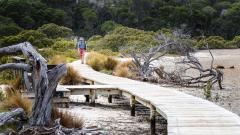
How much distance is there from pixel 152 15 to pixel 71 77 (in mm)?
62954

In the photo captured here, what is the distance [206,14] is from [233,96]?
61238 millimetres

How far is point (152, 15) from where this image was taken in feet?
260

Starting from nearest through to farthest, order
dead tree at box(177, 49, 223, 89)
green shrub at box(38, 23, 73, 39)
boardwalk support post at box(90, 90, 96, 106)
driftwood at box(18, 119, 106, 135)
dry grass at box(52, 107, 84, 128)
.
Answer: driftwood at box(18, 119, 106, 135), dry grass at box(52, 107, 84, 128), boardwalk support post at box(90, 90, 96, 106), dead tree at box(177, 49, 223, 89), green shrub at box(38, 23, 73, 39)

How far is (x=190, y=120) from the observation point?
8.98 m

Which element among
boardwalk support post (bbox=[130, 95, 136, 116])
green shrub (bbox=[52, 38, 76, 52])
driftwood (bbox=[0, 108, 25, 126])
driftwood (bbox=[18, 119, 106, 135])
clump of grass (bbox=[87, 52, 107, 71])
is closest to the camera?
driftwood (bbox=[0, 108, 25, 126])

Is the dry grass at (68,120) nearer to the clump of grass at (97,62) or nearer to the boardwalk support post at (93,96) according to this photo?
the boardwalk support post at (93,96)

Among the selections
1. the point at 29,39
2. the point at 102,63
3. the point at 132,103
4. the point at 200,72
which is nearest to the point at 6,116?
the point at 132,103

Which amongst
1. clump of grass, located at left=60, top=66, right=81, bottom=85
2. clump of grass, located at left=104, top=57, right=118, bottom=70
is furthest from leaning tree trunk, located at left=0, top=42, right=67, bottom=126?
clump of grass, located at left=104, top=57, right=118, bottom=70

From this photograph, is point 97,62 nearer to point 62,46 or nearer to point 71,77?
point 71,77

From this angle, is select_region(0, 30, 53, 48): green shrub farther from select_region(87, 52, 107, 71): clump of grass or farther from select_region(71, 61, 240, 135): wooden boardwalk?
select_region(71, 61, 240, 135): wooden boardwalk

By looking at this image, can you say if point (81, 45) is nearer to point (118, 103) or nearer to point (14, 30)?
point (118, 103)

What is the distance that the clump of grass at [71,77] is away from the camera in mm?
16938

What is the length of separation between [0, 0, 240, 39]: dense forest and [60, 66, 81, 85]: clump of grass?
46128 millimetres

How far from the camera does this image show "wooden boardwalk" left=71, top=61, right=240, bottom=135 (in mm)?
8219
